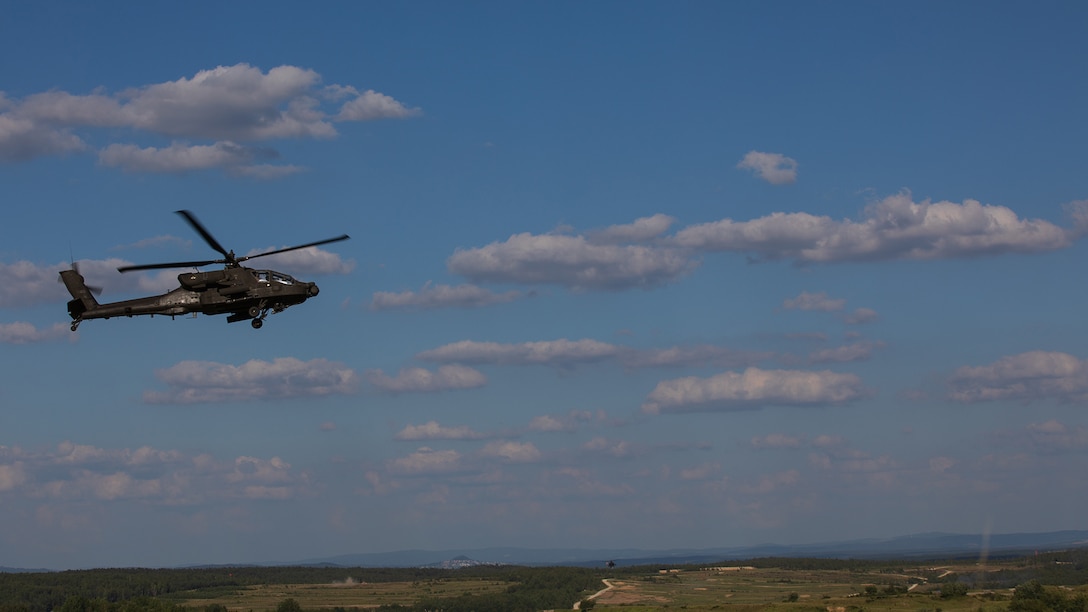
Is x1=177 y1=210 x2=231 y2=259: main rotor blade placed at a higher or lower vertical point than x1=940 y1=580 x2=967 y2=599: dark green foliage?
higher

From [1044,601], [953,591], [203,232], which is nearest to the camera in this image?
[203,232]

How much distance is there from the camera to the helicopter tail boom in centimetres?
8069

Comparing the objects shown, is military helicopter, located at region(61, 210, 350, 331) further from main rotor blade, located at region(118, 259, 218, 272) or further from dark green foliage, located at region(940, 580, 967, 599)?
dark green foliage, located at region(940, 580, 967, 599)

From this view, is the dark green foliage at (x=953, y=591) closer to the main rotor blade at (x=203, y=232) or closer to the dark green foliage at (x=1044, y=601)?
the dark green foliage at (x=1044, y=601)

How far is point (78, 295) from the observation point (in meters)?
81.1

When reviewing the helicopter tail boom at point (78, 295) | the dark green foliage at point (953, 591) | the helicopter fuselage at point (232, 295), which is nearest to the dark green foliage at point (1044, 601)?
the dark green foliage at point (953, 591)

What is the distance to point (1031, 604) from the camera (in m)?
130

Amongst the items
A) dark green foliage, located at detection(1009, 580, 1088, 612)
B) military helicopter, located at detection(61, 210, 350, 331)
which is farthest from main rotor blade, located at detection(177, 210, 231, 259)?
dark green foliage, located at detection(1009, 580, 1088, 612)

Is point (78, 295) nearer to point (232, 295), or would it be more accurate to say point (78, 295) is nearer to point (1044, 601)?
point (232, 295)

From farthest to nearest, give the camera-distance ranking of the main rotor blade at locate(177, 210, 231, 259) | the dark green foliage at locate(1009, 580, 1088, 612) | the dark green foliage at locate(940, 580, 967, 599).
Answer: the dark green foliage at locate(940, 580, 967, 599) < the dark green foliage at locate(1009, 580, 1088, 612) < the main rotor blade at locate(177, 210, 231, 259)

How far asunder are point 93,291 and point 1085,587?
417ft

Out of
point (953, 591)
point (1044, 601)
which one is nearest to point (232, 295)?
point (1044, 601)

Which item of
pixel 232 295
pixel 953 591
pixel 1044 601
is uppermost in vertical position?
pixel 232 295

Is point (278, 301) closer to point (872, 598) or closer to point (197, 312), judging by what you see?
point (197, 312)
